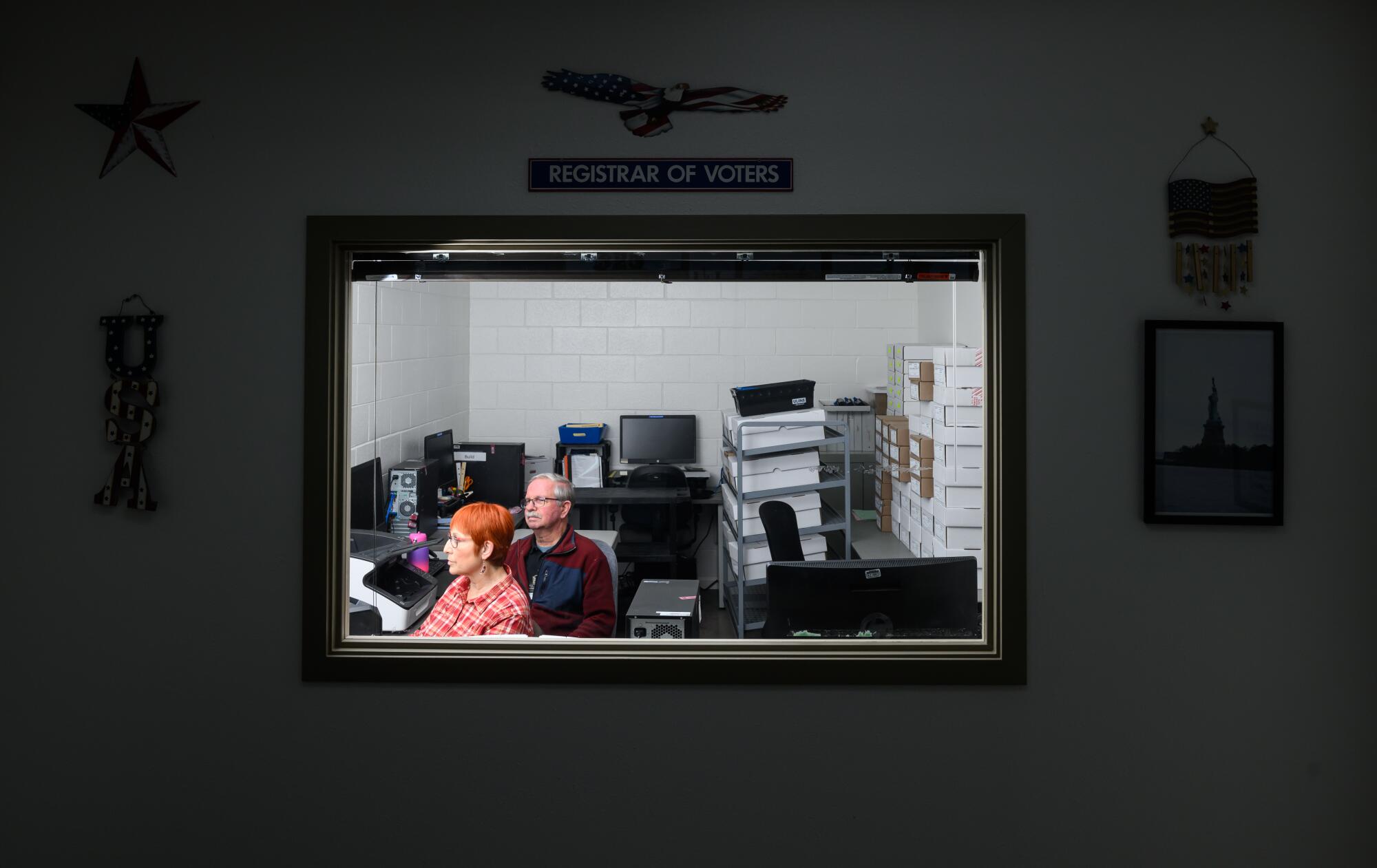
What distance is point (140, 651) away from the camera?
6.83ft

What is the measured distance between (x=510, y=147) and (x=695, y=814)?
5.65 feet

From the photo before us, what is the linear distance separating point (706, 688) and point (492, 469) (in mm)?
3603

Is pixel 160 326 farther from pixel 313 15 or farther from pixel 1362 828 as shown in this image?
pixel 1362 828

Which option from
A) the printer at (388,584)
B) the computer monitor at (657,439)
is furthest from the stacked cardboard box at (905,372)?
the printer at (388,584)

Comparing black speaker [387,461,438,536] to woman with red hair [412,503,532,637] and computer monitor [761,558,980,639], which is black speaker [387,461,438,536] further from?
computer monitor [761,558,980,639]

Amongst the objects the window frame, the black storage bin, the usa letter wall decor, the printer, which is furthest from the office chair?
the usa letter wall decor

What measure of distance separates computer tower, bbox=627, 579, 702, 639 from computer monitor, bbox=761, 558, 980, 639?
879 millimetres

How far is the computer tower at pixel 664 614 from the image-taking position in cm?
334

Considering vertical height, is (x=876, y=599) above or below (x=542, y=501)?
below

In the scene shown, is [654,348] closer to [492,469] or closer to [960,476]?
[492,469]

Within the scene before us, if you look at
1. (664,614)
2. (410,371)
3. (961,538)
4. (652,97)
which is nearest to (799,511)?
(961,538)

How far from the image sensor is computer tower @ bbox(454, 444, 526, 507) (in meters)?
5.36

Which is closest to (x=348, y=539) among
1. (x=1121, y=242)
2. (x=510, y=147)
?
(x=510, y=147)

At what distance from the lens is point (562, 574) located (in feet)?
10.3
